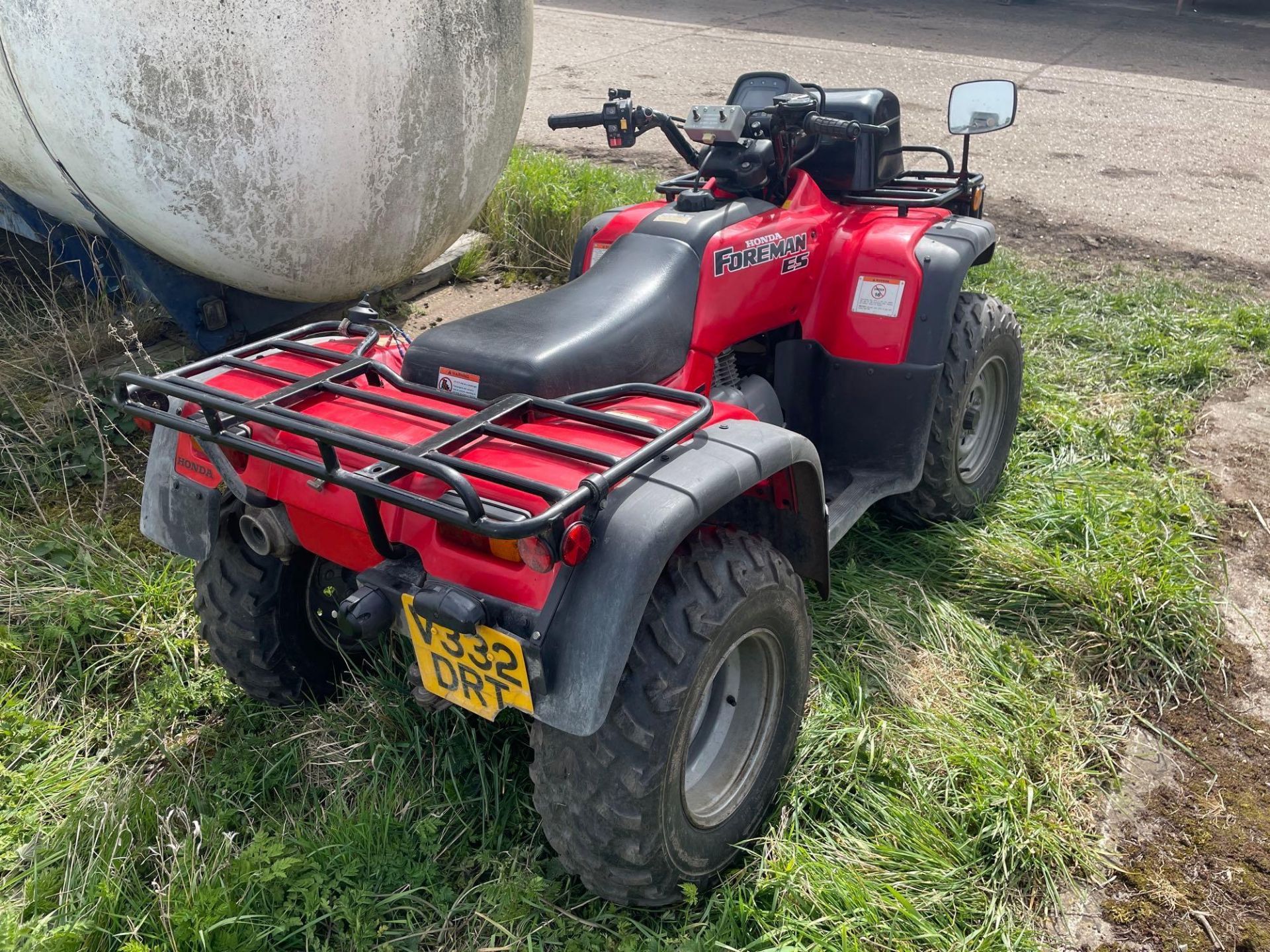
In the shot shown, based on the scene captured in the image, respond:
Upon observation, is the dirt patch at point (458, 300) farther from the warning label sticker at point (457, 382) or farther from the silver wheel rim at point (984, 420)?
the warning label sticker at point (457, 382)

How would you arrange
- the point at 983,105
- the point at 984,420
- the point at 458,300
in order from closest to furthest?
the point at 983,105
the point at 984,420
the point at 458,300

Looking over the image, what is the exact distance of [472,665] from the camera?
1.97 m

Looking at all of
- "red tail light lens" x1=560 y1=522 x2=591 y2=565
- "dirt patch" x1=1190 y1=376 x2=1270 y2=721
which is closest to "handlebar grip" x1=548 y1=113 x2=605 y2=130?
"red tail light lens" x1=560 y1=522 x2=591 y2=565

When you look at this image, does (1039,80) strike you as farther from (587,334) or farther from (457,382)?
(457,382)

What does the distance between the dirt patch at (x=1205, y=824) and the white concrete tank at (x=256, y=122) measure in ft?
10.7

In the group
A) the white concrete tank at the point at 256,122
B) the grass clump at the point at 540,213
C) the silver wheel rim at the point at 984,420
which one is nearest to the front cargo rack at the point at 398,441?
the white concrete tank at the point at 256,122

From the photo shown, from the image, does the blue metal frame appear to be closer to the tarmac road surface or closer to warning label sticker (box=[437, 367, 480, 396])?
warning label sticker (box=[437, 367, 480, 396])

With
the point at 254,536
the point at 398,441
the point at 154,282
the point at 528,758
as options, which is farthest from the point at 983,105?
the point at 154,282

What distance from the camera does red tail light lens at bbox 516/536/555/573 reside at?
1894 mm

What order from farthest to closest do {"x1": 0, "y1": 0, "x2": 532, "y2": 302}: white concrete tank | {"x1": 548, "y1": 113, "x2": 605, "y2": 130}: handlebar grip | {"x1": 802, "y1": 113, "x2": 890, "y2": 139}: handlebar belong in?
{"x1": 0, "y1": 0, "x2": 532, "y2": 302}: white concrete tank, {"x1": 548, "y1": 113, "x2": 605, "y2": 130}: handlebar grip, {"x1": 802, "y1": 113, "x2": 890, "y2": 139}: handlebar

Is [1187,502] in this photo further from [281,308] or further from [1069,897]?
[281,308]

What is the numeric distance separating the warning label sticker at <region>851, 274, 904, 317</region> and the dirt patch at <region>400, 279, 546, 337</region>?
7.81ft

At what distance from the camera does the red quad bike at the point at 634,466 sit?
1.92 metres

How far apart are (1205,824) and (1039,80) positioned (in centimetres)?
1014
